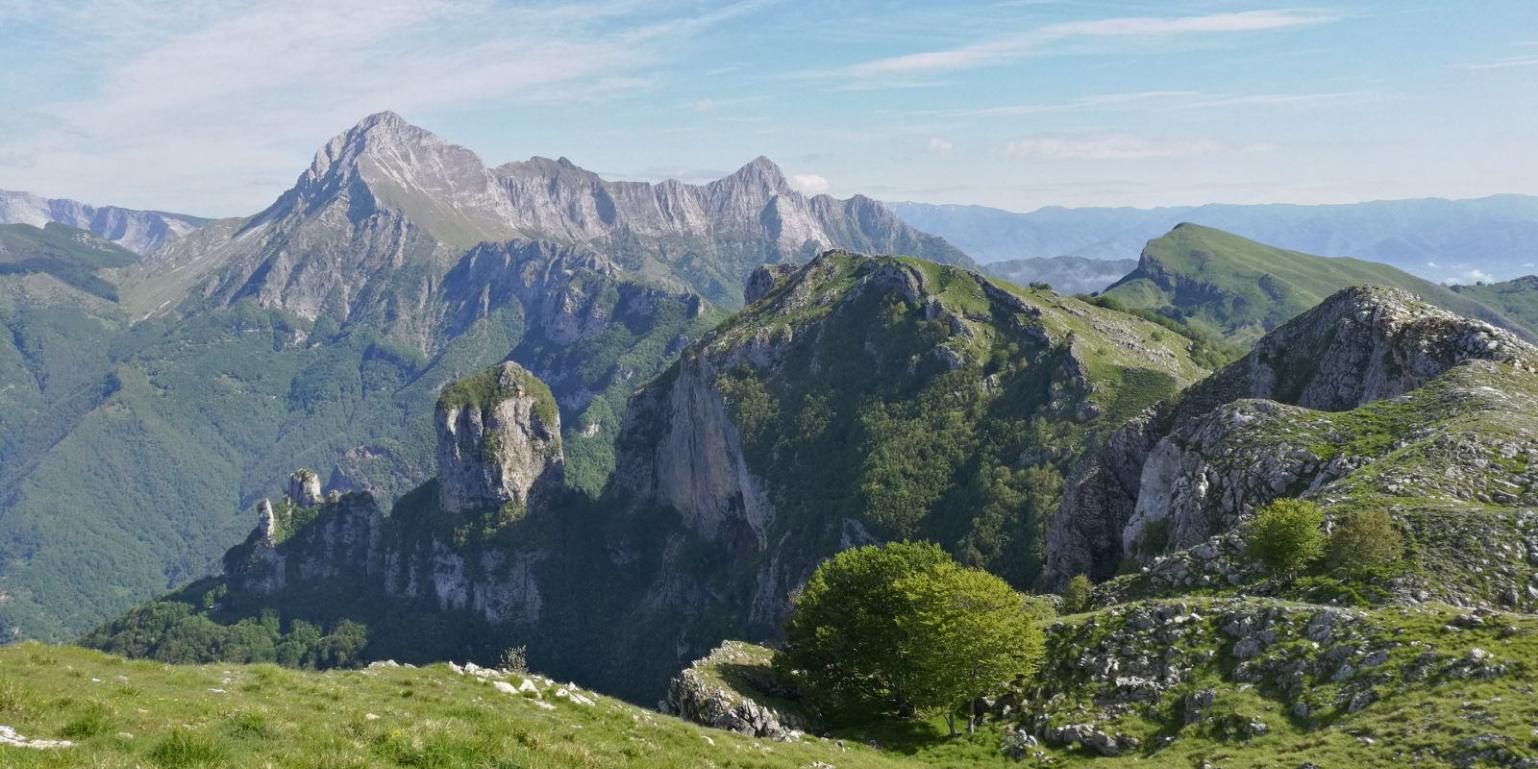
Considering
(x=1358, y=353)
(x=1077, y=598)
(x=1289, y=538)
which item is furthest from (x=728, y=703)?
(x=1358, y=353)

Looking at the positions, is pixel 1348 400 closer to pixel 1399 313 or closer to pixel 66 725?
pixel 1399 313

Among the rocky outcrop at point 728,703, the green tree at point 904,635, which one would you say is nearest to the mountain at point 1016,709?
the rocky outcrop at point 728,703

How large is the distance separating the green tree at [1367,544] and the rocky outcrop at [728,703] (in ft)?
81.2

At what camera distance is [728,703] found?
3878 cm

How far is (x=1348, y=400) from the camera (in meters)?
72.1

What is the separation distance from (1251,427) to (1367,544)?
20365 millimetres

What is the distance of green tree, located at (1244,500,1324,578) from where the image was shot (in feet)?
129

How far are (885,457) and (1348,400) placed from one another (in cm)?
9083

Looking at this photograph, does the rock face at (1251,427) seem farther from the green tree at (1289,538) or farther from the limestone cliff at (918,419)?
the limestone cliff at (918,419)

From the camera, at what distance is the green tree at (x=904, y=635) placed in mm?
35844

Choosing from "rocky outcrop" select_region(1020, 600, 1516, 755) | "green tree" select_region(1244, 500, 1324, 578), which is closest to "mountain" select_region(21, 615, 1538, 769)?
"rocky outcrop" select_region(1020, 600, 1516, 755)

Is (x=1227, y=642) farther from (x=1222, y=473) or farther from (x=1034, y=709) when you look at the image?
(x=1222, y=473)

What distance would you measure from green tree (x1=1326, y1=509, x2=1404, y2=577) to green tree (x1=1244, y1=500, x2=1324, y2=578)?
103cm

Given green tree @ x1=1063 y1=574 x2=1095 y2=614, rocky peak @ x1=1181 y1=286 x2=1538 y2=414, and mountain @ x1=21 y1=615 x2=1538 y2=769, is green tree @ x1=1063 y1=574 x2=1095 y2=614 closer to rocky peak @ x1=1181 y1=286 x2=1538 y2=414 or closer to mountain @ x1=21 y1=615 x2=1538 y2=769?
mountain @ x1=21 y1=615 x2=1538 y2=769
